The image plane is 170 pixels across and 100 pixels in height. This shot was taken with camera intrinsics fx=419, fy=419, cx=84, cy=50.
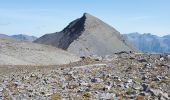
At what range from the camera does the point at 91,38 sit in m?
176

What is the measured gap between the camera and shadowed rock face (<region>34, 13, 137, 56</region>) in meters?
169

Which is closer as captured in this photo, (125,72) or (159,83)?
(159,83)

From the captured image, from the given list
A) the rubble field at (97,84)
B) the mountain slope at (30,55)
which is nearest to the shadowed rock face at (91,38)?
the mountain slope at (30,55)

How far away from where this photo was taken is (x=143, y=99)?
83.6 ft

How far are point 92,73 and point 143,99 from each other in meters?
8.93

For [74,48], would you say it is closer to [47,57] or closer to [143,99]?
[47,57]

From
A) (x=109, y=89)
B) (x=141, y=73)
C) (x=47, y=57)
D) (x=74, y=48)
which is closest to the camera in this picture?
(x=109, y=89)

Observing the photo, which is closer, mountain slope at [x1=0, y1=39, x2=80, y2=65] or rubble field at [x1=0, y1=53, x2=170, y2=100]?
rubble field at [x1=0, y1=53, x2=170, y2=100]

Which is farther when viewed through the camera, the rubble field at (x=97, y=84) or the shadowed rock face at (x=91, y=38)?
the shadowed rock face at (x=91, y=38)

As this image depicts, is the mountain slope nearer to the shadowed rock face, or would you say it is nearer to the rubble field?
the rubble field

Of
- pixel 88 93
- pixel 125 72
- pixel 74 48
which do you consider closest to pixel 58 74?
pixel 125 72

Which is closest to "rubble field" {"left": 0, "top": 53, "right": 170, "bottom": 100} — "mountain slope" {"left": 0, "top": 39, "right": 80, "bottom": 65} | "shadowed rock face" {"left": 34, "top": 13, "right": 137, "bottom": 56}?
"mountain slope" {"left": 0, "top": 39, "right": 80, "bottom": 65}

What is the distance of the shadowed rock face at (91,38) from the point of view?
553ft

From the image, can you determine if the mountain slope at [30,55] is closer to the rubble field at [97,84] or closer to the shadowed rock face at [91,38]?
the rubble field at [97,84]
